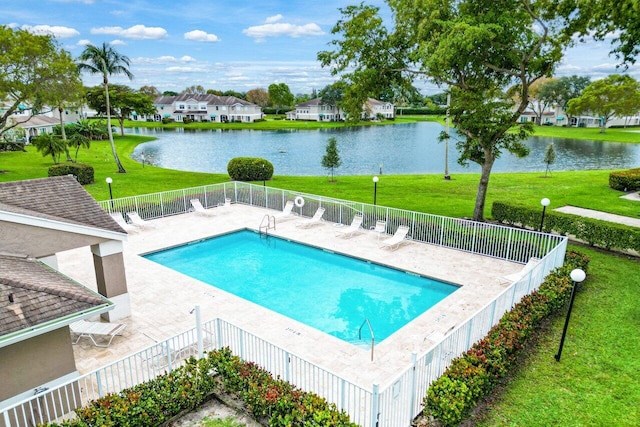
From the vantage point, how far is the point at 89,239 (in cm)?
931

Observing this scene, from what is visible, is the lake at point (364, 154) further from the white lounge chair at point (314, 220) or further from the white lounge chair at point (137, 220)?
the white lounge chair at point (137, 220)

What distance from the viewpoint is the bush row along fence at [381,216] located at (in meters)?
13.4

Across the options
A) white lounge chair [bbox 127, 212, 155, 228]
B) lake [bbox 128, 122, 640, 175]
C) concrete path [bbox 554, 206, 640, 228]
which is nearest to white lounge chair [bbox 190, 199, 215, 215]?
white lounge chair [bbox 127, 212, 155, 228]

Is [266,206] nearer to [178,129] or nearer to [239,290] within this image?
[239,290]

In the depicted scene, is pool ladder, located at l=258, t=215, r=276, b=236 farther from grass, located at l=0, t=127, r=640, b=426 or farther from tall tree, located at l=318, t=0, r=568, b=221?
tall tree, located at l=318, t=0, r=568, b=221

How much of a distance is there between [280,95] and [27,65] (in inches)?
3716

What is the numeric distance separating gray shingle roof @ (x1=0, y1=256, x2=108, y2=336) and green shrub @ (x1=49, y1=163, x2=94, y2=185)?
62.8ft

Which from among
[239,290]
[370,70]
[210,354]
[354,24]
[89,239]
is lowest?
[239,290]

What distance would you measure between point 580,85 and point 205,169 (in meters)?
87.5

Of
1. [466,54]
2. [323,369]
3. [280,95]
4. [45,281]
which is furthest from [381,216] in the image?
[280,95]

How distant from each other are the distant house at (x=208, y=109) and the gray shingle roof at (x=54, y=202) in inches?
3614

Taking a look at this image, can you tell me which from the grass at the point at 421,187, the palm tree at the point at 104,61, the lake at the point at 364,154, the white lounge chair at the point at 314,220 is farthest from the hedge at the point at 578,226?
the palm tree at the point at 104,61

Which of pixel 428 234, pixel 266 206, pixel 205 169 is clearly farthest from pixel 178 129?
pixel 428 234

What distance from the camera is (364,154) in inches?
1876
